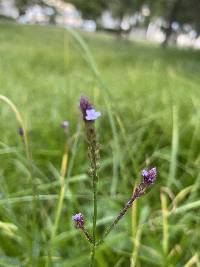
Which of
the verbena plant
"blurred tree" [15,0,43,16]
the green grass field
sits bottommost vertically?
"blurred tree" [15,0,43,16]

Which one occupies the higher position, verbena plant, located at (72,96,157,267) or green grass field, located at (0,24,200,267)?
verbena plant, located at (72,96,157,267)

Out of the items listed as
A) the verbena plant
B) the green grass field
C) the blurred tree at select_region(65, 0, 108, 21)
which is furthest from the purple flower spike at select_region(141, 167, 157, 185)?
the blurred tree at select_region(65, 0, 108, 21)

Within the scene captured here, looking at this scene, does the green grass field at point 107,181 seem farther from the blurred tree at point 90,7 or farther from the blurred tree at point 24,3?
the blurred tree at point 90,7

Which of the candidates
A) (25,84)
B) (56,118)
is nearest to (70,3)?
(25,84)

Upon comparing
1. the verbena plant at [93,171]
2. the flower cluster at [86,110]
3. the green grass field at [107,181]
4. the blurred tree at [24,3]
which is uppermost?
the flower cluster at [86,110]

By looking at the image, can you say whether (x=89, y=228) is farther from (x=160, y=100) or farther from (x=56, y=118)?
(x=160, y=100)

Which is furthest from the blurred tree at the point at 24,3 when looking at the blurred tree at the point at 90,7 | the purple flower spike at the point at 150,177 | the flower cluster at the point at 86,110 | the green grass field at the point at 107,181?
the purple flower spike at the point at 150,177

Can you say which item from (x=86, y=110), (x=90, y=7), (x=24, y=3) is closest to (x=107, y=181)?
(x=86, y=110)

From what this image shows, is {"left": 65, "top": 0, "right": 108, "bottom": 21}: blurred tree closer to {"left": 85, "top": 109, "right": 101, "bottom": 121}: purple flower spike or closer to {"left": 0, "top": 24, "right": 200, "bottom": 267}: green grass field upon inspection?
{"left": 0, "top": 24, "right": 200, "bottom": 267}: green grass field

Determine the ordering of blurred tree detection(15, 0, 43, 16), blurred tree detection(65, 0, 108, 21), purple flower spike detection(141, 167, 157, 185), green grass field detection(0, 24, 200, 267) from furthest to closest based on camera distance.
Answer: blurred tree detection(65, 0, 108, 21) → blurred tree detection(15, 0, 43, 16) → green grass field detection(0, 24, 200, 267) → purple flower spike detection(141, 167, 157, 185)

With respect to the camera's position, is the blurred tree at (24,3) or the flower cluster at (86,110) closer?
the flower cluster at (86,110)

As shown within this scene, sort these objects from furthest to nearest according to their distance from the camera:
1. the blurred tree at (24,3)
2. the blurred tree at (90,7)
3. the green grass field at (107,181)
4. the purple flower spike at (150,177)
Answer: the blurred tree at (90,7)
the blurred tree at (24,3)
the green grass field at (107,181)
the purple flower spike at (150,177)

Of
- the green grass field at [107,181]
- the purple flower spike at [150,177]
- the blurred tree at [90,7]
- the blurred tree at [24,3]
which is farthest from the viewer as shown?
the blurred tree at [90,7]
